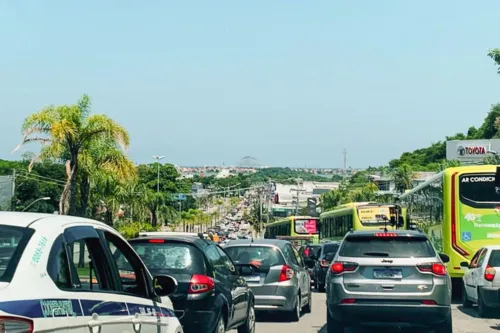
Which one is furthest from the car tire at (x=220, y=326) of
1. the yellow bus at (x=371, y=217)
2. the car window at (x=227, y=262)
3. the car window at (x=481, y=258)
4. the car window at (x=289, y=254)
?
the yellow bus at (x=371, y=217)

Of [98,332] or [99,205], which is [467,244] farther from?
[99,205]

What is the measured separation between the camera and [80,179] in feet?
97.0

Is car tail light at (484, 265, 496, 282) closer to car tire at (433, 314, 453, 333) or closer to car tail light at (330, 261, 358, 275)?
car tire at (433, 314, 453, 333)

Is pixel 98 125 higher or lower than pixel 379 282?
higher

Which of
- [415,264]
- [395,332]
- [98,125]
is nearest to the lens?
[415,264]

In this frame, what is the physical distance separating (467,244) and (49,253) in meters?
19.2

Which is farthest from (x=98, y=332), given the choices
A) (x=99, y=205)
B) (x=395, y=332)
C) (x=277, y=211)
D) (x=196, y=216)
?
(x=277, y=211)

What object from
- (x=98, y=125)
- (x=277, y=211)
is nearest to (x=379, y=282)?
(x=98, y=125)

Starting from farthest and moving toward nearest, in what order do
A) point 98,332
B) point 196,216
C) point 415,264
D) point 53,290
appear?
point 196,216
point 415,264
point 98,332
point 53,290

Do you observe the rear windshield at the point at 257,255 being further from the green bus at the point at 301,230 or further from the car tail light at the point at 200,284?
the green bus at the point at 301,230

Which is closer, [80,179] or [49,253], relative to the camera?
[49,253]

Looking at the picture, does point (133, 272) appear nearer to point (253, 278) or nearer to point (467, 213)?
point (253, 278)

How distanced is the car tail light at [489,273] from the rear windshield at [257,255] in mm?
4579

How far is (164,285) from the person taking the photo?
6938 millimetres
